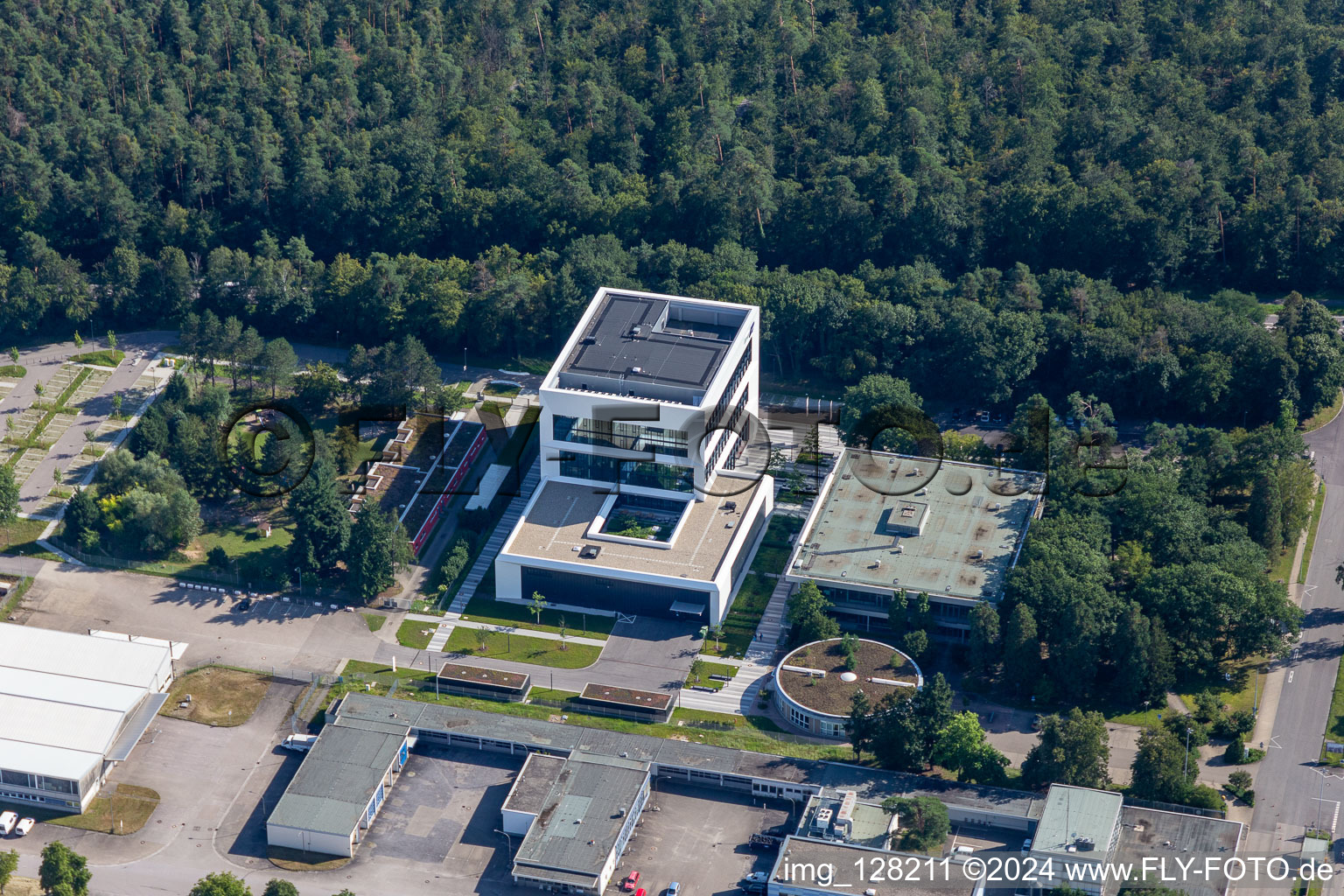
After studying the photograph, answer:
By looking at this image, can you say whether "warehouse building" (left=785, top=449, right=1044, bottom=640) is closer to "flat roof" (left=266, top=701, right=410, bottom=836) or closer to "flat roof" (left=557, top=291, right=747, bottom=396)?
"flat roof" (left=557, top=291, right=747, bottom=396)

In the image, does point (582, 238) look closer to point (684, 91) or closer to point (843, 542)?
point (684, 91)

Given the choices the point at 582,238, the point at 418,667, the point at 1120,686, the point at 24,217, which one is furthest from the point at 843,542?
the point at 24,217

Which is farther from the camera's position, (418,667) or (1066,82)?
(1066,82)

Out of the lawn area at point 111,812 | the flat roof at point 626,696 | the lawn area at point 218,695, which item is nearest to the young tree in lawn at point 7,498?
the lawn area at point 218,695

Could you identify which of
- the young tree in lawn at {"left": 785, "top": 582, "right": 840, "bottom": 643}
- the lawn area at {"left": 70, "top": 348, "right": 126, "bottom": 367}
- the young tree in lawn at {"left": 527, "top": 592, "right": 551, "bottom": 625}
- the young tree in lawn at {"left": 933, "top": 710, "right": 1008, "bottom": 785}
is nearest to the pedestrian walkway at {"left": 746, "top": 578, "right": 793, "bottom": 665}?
the young tree in lawn at {"left": 785, "top": 582, "right": 840, "bottom": 643}

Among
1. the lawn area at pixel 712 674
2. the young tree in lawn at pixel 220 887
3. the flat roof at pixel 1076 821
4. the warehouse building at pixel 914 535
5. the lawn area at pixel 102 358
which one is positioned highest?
the young tree in lawn at pixel 220 887

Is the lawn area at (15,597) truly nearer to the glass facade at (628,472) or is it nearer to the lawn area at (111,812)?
the lawn area at (111,812)

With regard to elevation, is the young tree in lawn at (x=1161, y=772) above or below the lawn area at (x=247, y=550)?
above
